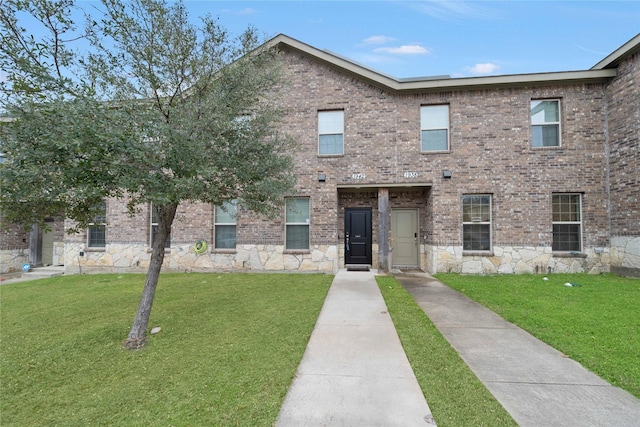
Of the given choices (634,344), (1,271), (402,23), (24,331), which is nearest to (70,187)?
(24,331)

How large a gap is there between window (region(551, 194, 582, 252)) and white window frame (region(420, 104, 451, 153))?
13.3 feet

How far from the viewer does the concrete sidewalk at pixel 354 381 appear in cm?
243

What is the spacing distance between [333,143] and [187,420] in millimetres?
8734

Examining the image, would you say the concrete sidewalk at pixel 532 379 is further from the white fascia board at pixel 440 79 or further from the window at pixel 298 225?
the white fascia board at pixel 440 79

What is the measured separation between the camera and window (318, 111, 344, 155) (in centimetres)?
993

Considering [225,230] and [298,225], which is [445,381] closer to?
[298,225]

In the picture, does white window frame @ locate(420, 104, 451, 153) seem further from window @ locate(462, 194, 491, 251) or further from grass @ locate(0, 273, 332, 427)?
grass @ locate(0, 273, 332, 427)

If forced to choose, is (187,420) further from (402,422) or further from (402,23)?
(402,23)

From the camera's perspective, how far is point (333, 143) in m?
9.95

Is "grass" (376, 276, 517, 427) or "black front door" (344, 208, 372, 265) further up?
"black front door" (344, 208, 372, 265)

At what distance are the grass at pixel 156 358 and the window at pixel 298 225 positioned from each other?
311 centimetres

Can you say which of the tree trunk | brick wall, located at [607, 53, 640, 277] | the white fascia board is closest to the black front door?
the white fascia board

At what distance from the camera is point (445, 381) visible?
9.73 ft

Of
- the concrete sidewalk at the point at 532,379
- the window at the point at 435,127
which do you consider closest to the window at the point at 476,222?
the window at the point at 435,127
